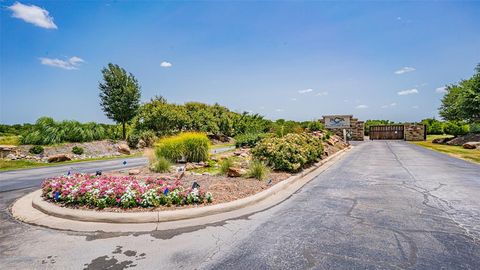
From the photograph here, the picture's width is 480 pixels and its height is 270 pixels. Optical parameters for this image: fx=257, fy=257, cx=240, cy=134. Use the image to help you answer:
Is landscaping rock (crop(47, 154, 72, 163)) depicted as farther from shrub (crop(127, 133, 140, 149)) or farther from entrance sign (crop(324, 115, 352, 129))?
entrance sign (crop(324, 115, 352, 129))

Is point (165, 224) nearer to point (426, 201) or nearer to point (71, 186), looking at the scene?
point (71, 186)

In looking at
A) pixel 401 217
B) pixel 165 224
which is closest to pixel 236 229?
pixel 165 224

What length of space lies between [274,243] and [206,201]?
211 cm

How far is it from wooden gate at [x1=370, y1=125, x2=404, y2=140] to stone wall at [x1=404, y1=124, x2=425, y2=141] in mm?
1734

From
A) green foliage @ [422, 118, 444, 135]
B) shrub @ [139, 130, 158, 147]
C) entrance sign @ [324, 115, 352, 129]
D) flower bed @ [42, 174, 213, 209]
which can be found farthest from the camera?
green foliage @ [422, 118, 444, 135]

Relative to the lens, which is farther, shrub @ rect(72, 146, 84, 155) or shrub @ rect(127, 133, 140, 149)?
shrub @ rect(127, 133, 140, 149)

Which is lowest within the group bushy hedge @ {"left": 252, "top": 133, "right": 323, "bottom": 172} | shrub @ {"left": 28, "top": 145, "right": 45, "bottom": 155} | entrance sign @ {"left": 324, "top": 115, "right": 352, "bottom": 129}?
Result: shrub @ {"left": 28, "top": 145, "right": 45, "bottom": 155}

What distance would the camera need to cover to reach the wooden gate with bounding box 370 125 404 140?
36.3 m

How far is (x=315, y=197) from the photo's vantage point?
6273 mm

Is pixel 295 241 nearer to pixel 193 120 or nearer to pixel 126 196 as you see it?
pixel 126 196

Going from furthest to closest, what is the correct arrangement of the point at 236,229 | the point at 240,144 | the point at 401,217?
1. the point at 240,144
2. the point at 401,217
3. the point at 236,229

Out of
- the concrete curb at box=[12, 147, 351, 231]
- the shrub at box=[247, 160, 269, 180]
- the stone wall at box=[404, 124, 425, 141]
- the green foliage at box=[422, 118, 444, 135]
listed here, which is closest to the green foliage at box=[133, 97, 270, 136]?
the shrub at box=[247, 160, 269, 180]

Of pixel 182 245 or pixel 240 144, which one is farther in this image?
pixel 240 144

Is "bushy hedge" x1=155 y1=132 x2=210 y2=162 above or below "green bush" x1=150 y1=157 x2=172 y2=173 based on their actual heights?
above
